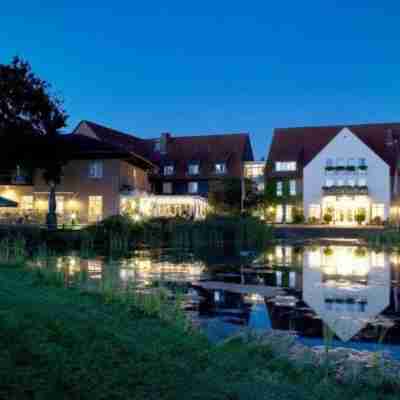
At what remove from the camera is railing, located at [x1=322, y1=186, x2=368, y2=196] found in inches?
1818

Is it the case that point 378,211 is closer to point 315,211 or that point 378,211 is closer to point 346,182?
point 346,182

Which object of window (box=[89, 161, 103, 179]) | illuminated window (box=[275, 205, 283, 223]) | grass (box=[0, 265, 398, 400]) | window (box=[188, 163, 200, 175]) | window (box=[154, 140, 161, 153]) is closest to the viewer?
grass (box=[0, 265, 398, 400])

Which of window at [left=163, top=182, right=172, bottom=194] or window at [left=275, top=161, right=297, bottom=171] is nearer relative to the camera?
window at [left=275, top=161, right=297, bottom=171]

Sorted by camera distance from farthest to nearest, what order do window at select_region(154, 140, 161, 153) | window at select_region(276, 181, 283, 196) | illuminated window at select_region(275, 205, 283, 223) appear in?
1. window at select_region(154, 140, 161, 153)
2. illuminated window at select_region(275, 205, 283, 223)
3. window at select_region(276, 181, 283, 196)

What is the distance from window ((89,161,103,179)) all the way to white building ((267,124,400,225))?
62.9 ft

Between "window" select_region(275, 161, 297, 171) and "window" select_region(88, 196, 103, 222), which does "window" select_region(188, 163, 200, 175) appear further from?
"window" select_region(88, 196, 103, 222)

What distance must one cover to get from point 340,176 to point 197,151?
14.3 metres

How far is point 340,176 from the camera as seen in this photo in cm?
4756

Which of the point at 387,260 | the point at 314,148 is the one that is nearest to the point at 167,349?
the point at 387,260

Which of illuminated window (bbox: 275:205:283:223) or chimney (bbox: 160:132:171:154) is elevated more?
chimney (bbox: 160:132:171:154)

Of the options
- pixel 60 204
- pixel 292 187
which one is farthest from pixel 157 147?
pixel 60 204

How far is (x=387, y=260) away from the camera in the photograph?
18812 millimetres

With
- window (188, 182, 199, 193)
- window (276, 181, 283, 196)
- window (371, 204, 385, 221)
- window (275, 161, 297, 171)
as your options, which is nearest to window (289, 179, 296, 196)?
window (276, 181, 283, 196)

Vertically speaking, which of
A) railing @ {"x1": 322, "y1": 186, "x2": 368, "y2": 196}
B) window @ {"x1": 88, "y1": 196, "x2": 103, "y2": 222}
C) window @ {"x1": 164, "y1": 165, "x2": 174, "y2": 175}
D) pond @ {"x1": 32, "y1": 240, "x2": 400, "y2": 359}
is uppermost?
window @ {"x1": 164, "y1": 165, "x2": 174, "y2": 175}
